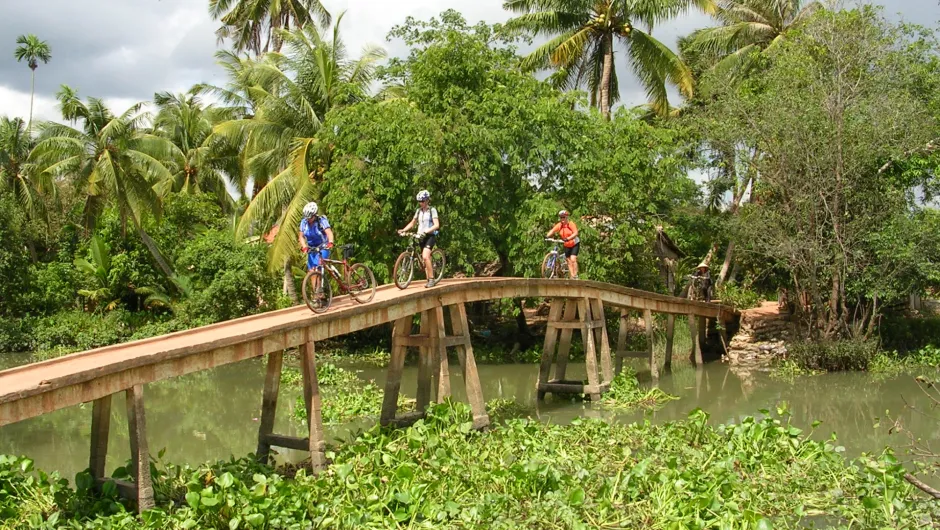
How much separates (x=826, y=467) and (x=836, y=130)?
11.9m

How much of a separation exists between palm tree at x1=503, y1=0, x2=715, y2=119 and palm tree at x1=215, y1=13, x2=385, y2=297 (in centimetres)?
521

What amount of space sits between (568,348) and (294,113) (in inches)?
415

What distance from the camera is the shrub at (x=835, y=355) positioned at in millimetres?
19516

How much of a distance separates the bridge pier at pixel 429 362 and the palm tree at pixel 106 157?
14.7 m

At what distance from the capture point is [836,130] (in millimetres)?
19719

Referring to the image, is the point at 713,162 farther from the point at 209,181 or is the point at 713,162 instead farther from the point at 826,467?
the point at 209,181

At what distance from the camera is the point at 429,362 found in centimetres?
1339

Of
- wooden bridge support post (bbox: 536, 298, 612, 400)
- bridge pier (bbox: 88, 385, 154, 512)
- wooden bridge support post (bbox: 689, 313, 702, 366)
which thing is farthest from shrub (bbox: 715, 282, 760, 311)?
bridge pier (bbox: 88, 385, 154, 512)

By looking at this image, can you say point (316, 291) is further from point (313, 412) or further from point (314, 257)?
point (313, 412)

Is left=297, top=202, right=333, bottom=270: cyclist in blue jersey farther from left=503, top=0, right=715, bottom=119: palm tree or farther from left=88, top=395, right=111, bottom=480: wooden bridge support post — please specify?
left=503, top=0, right=715, bottom=119: palm tree

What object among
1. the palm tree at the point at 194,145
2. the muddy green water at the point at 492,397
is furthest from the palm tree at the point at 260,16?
the muddy green water at the point at 492,397

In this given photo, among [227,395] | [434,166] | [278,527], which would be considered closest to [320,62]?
[434,166]

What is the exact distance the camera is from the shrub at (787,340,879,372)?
64.0ft

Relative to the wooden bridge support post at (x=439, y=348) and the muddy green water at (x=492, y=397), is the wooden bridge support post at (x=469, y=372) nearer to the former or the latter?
the wooden bridge support post at (x=439, y=348)
